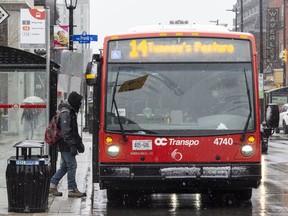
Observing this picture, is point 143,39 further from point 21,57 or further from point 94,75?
point 21,57

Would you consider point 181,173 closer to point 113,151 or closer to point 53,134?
point 113,151

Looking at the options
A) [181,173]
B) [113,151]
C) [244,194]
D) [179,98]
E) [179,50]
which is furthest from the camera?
[244,194]

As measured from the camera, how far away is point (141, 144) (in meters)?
10.5

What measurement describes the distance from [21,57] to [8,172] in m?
2.99

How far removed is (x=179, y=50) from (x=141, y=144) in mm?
1685

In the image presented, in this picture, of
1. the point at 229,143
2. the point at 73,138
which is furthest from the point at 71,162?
the point at 229,143

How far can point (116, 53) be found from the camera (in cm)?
1092

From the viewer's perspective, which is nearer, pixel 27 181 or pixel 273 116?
pixel 27 181

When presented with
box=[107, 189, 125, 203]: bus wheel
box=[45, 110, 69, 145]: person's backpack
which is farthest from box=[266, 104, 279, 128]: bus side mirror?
box=[45, 110, 69, 145]: person's backpack

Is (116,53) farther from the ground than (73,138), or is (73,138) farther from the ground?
(116,53)

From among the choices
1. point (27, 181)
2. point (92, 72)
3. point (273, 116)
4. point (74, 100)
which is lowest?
point (27, 181)

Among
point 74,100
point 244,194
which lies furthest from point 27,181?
point 244,194

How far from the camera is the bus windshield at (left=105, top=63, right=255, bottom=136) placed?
10.6m

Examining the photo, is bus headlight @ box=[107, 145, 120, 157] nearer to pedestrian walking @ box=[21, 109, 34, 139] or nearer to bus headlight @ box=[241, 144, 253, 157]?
bus headlight @ box=[241, 144, 253, 157]
